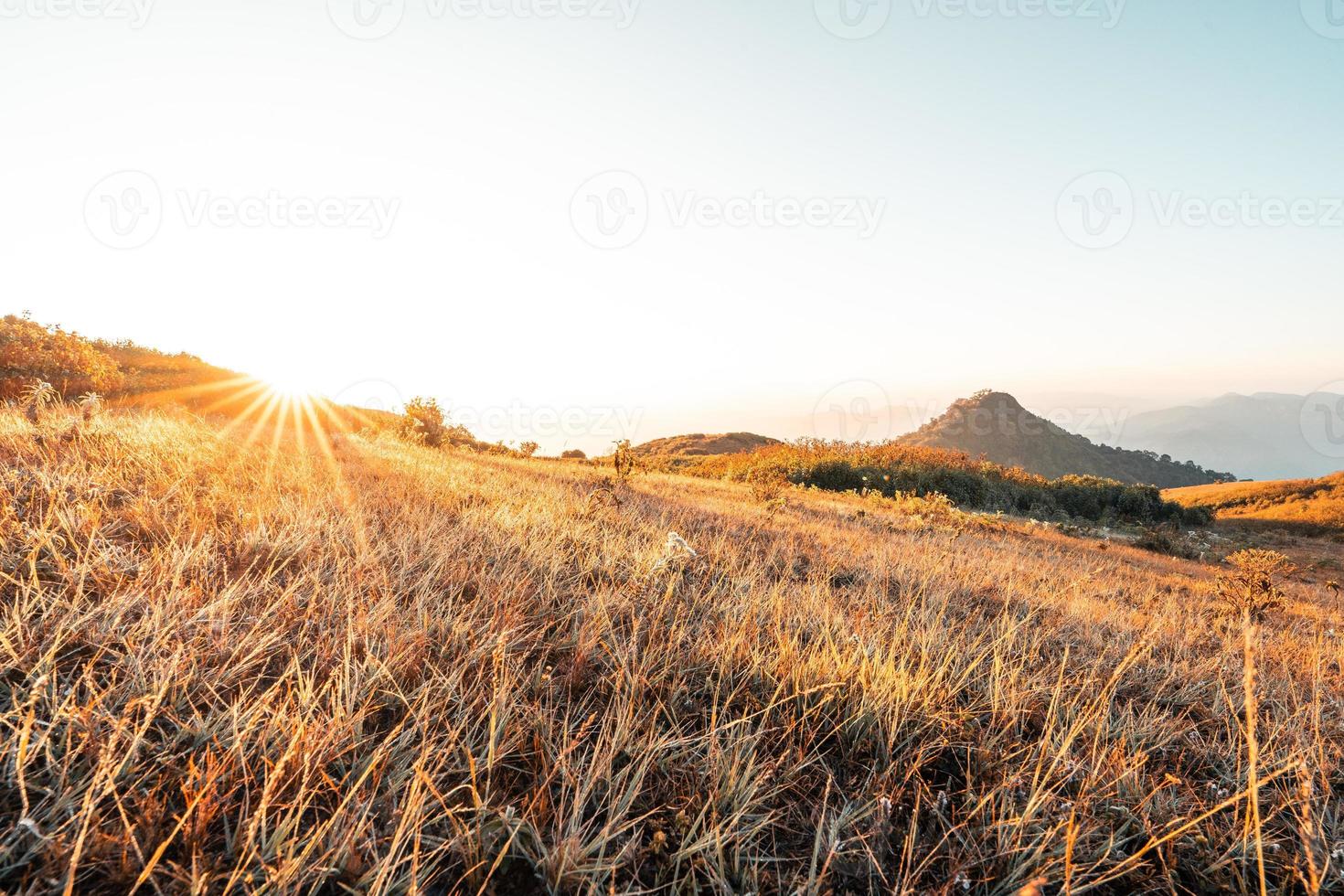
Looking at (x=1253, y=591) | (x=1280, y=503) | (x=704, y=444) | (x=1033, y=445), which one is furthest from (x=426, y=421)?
(x=1033, y=445)

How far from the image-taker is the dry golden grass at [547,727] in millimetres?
1431

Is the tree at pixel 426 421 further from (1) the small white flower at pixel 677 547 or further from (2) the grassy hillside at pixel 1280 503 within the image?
(2) the grassy hillside at pixel 1280 503

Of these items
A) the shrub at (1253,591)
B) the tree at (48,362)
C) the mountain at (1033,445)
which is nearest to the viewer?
the shrub at (1253,591)

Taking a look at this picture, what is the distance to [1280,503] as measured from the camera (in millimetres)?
25531

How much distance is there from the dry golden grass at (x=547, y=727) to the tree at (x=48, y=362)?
8.75 metres

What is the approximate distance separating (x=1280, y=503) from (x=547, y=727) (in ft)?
129

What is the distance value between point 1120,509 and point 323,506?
30143 millimetres

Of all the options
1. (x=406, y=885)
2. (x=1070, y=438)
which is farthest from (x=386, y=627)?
(x=1070, y=438)

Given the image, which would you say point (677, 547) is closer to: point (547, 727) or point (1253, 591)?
point (547, 727)

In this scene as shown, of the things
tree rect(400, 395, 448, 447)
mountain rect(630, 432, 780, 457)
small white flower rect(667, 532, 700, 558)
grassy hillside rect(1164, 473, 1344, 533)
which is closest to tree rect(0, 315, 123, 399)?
tree rect(400, 395, 448, 447)

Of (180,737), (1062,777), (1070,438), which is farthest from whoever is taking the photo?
(1070,438)

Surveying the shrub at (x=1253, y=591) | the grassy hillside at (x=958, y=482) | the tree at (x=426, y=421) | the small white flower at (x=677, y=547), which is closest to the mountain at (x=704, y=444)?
the grassy hillside at (x=958, y=482)

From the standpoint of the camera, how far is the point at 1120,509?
2298 centimetres

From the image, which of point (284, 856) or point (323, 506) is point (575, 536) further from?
point (284, 856)
